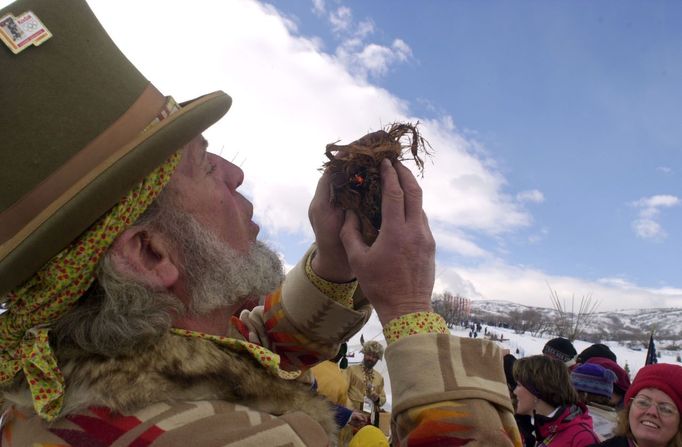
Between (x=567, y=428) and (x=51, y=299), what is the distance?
401 centimetres

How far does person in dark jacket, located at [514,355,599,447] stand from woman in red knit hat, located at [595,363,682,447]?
0.31 m

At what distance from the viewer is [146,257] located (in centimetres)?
146

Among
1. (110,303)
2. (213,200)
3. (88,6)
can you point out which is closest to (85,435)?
(110,303)

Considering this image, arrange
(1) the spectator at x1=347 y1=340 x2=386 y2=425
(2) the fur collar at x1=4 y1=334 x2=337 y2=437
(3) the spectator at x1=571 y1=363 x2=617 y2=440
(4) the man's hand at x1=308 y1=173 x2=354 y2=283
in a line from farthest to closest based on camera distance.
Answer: (1) the spectator at x1=347 y1=340 x2=386 y2=425
(3) the spectator at x1=571 y1=363 x2=617 y2=440
(4) the man's hand at x1=308 y1=173 x2=354 y2=283
(2) the fur collar at x1=4 y1=334 x2=337 y2=437

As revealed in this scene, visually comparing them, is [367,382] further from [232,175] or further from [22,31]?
[22,31]

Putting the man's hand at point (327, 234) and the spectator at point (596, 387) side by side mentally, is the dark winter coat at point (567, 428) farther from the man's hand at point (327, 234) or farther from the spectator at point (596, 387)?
the man's hand at point (327, 234)

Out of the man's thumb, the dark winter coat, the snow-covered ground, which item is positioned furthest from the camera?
the snow-covered ground

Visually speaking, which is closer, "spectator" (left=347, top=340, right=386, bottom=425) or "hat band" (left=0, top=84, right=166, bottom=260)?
"hat band" (left=0, top=84, right=166, bottom=260)

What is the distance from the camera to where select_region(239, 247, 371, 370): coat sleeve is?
206 centimetres

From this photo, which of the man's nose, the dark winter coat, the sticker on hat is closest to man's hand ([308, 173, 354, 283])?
the man's nose

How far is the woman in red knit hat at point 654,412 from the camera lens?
127 inches

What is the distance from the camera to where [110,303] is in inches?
50.7

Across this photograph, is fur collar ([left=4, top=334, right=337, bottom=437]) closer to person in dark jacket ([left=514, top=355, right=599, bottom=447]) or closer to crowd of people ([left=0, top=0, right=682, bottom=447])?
crowd of people ([left=0, top=0, right=682, bottom=447])

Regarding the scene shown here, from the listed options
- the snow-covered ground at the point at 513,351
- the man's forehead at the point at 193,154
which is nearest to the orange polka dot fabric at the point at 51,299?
the man's forehead at the point at 193,154
